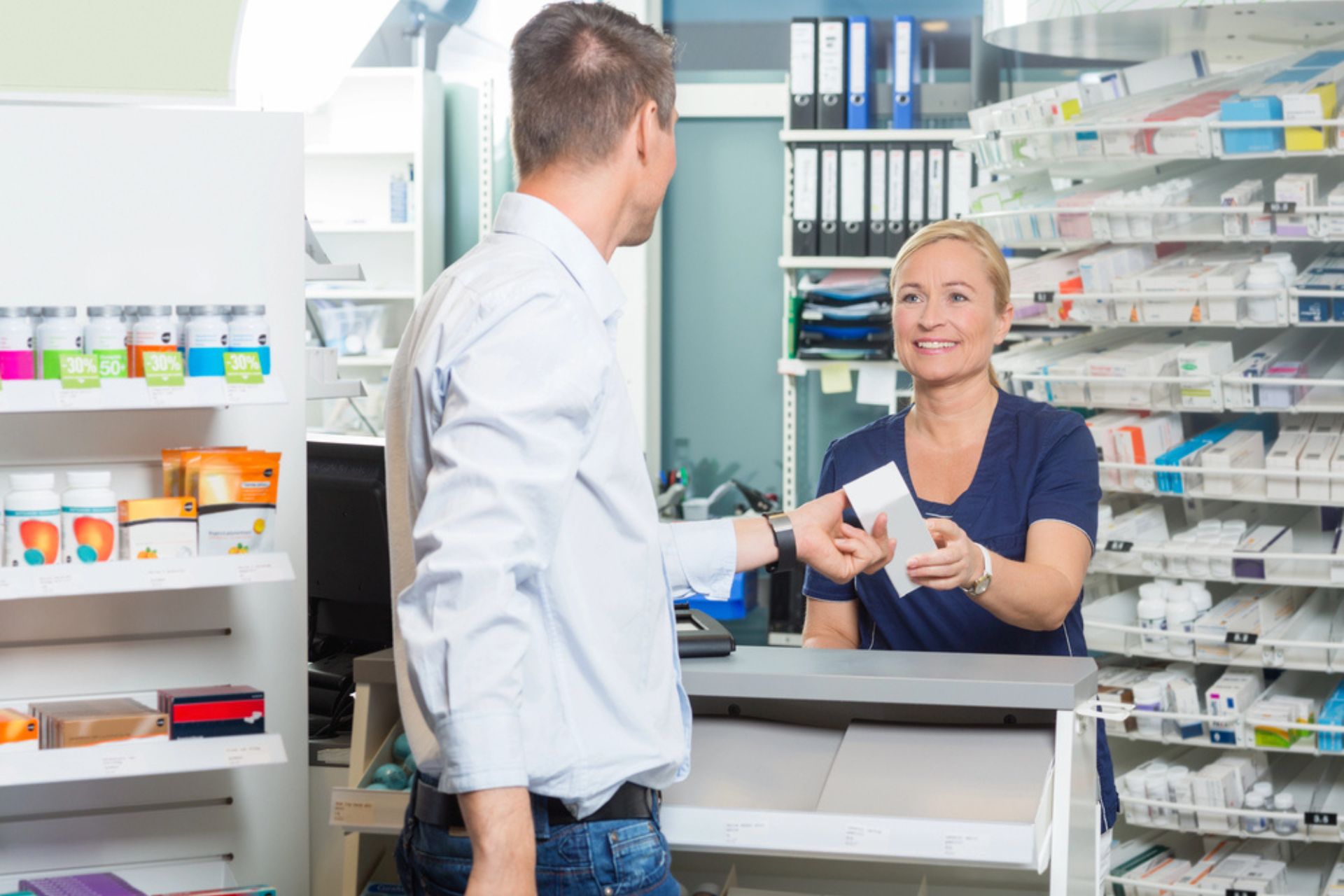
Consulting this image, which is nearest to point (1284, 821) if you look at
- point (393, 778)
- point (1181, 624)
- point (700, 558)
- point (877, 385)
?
point (1181, 624)

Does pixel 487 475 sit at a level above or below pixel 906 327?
below

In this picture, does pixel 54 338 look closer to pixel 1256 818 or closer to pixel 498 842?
pixel 498 842

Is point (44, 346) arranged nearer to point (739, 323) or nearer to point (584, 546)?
point (584, 546)

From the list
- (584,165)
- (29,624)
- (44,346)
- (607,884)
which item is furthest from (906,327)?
(29,624)

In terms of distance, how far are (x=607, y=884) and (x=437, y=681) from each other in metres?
0.29

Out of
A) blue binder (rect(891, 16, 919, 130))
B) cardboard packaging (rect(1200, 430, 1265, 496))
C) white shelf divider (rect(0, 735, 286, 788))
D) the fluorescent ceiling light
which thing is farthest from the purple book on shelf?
blue binder (rect(891, 16, 919, 130))

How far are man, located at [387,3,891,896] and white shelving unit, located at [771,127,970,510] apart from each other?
3606 mm

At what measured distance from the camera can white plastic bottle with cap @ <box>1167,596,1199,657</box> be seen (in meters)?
2.77

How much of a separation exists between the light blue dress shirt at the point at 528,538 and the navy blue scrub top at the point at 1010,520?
698 millimetres

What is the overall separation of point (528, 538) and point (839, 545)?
2.30ft

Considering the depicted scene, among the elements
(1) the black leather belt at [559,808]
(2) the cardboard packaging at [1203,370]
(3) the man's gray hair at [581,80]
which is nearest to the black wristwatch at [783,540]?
(1) the black leather belt at [559,808]

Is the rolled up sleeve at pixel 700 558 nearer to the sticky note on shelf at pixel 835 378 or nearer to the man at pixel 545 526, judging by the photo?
the man at pixel 545 526

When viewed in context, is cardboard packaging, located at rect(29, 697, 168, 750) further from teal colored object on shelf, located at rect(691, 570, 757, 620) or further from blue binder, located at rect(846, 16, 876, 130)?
blue binder, located at rect(846, 16, 876, 130)

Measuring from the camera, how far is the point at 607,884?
1322 millimetres
